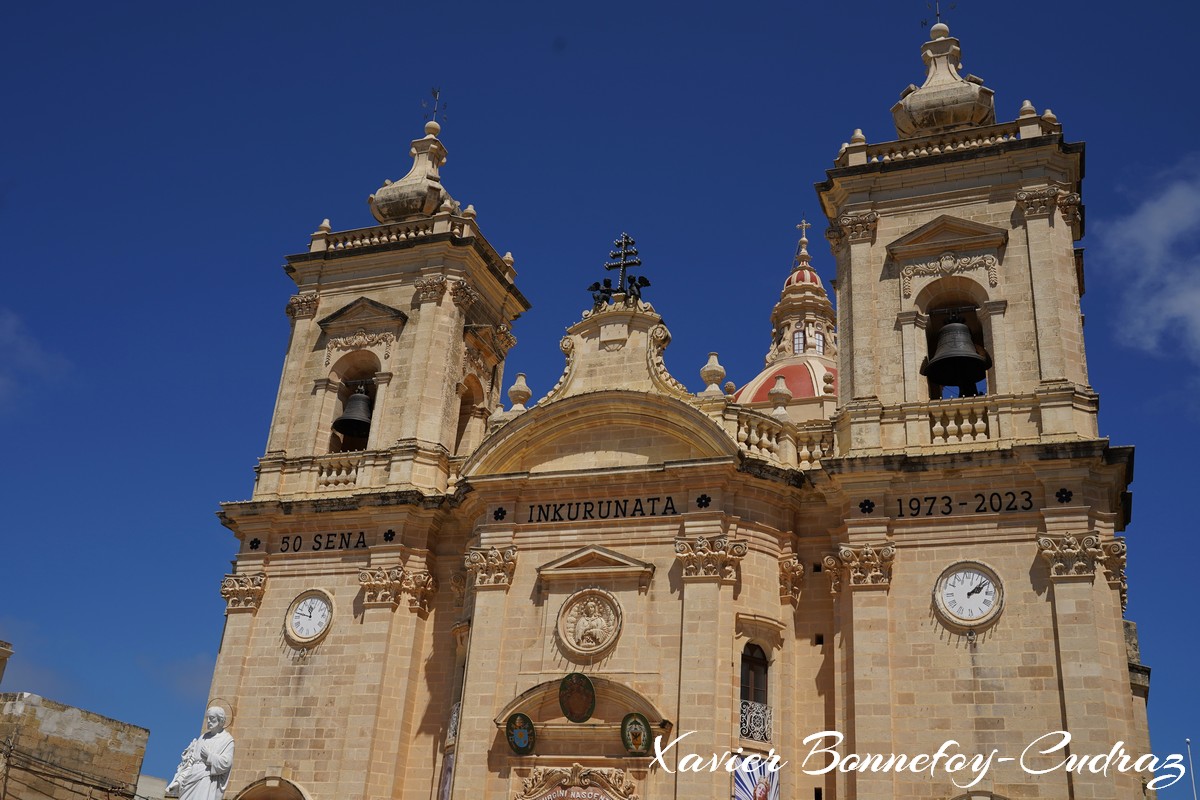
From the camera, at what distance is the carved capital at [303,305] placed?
2695cm

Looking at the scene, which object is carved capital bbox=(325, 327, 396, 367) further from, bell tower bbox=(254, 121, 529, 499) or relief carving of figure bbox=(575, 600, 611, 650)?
relief carving of figure bbox=(575, 600, 611, 650)

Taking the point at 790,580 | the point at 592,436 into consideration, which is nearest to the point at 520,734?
the point at 790,580

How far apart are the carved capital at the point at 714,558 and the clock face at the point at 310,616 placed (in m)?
7.50

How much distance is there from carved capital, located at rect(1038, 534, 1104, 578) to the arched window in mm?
5020

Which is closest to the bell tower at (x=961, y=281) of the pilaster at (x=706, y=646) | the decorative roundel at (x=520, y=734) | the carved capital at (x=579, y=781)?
the pilaster at (x=706, y=646)

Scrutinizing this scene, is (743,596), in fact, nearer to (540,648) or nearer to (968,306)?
(540,648)

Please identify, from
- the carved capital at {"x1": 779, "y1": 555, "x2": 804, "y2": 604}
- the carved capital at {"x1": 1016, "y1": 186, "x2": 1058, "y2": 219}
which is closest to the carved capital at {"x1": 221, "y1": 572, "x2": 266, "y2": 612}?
the carved capital at {"x1": 779, "y1": 555, "x2": 804, "y2": 604}

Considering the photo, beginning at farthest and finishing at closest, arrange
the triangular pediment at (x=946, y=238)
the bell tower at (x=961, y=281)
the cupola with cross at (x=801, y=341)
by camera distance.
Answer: the cupola with cross at (x=801, y=341), the triangular pediment at (x=946, y=238), the bell tower at (x=961, y=281)

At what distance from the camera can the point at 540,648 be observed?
2100 centimetres

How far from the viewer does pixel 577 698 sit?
20.1m

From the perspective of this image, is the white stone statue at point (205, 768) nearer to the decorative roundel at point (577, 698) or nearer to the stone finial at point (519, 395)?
the decorative roundel at point (577, 698)

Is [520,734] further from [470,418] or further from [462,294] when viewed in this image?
[462,294]

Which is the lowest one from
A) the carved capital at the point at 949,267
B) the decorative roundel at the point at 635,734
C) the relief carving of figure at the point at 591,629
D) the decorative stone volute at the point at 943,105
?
the decorative roundel at the point at 635,734

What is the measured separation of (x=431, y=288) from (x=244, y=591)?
7.50 metres
